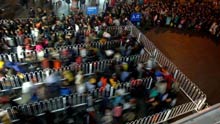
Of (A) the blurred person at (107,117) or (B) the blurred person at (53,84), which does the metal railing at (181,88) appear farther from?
(B) the blurred person at (53,84)

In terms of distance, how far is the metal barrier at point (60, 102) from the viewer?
11008 millimetres

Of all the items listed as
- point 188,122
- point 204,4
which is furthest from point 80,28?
point 188,122

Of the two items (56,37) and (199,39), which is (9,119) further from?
(199,39)

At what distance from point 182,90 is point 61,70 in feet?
20.1

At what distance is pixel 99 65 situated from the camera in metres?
14.0

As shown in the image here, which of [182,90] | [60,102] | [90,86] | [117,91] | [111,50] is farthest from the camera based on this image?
[111,50]

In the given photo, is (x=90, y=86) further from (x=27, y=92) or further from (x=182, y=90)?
(x=182, y=90)

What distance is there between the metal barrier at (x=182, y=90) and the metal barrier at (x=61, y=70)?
134 cm

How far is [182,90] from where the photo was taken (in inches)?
553

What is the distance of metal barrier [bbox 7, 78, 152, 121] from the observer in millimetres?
11008

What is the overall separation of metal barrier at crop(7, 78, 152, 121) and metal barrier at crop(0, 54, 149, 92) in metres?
1.62

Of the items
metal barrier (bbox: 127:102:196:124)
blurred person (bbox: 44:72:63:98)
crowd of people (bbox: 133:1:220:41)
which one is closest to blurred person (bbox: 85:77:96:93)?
blurred person (bbox: 44:72:63:98)

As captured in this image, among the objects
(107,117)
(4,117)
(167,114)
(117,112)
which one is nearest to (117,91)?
(117,112)

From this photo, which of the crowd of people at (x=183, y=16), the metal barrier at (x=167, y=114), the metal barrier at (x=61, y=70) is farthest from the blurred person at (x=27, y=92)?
the crowd of people at (x=183, y=16)
